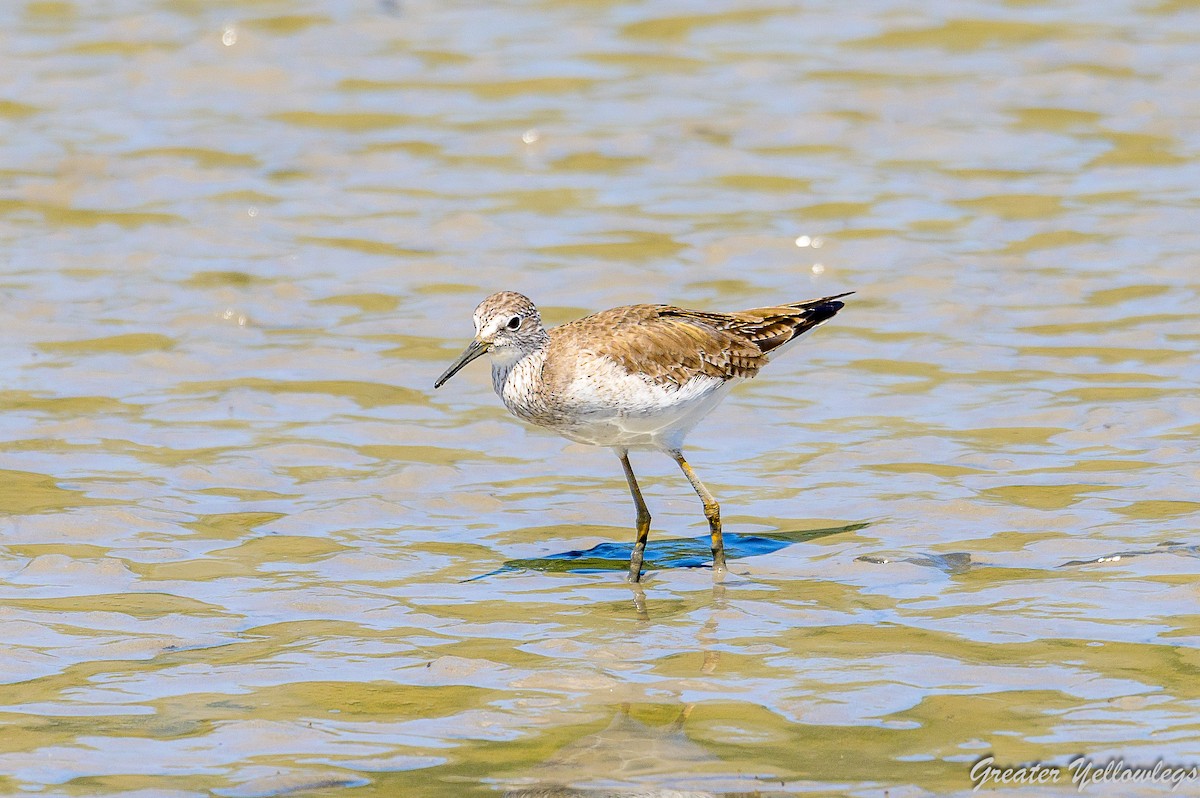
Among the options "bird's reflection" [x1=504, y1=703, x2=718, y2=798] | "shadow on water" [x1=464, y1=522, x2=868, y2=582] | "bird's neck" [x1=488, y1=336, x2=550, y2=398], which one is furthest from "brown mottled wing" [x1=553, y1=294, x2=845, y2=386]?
"bird's reflection" [x1=504, y1=703, x2=718, y2=798]

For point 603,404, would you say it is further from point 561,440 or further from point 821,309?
point 561,440

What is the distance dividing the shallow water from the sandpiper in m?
0.70

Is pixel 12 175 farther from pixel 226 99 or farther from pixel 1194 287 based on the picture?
pixel 1194 287

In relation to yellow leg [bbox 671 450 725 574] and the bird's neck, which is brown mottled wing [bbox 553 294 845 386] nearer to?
the bird's neck

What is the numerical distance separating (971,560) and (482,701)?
9.56ft

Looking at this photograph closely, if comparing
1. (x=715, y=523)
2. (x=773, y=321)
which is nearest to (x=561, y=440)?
(x=773, y=321)

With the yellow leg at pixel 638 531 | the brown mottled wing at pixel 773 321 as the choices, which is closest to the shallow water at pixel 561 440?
the yellow leg at pixel 638 531

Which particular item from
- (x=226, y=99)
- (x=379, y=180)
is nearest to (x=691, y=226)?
(x=379, y=180)

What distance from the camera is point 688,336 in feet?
32.0

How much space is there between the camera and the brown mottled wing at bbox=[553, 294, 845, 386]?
30.7 feet

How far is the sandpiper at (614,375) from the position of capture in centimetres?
917

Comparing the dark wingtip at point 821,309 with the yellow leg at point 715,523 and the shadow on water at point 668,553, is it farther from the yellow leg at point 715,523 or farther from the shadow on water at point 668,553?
the yellow leg at point 715,523

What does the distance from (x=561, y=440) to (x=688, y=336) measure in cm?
208

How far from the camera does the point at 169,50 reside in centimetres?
1884
